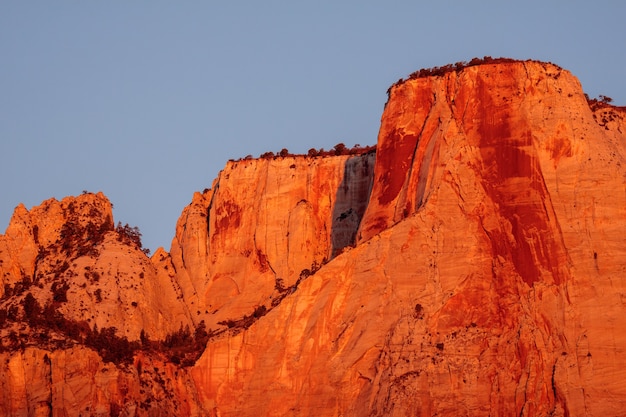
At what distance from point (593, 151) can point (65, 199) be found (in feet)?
82.0

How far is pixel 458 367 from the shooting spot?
89688mm

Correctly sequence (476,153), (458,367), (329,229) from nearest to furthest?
(458,367), (476,153), (329,229)

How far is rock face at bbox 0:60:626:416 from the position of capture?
90.1 metres

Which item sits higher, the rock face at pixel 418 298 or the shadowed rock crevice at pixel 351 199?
the shadowed rock crevice at pixel 351 199

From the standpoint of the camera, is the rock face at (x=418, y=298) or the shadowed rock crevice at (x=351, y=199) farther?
the shadowed rock crevice at (x=351, y=199)

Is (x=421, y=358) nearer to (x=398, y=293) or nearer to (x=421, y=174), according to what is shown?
(x=398, y=293)

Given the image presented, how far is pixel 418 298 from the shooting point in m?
92.2

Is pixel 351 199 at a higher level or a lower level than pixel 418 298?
higher

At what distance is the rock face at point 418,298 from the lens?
9012 cm

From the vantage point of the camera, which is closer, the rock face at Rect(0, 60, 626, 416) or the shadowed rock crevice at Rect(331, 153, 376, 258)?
the rock face at Rect(0, 60, 626, 416)

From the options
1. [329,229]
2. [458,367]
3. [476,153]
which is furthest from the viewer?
[329,229]

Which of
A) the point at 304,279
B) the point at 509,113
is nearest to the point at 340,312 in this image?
the point at 304,279

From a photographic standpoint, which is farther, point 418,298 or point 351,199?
point 351,199

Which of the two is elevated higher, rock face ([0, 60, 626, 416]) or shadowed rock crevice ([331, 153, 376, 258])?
shadowed rock crevice ([331, 153, 376, 258])
